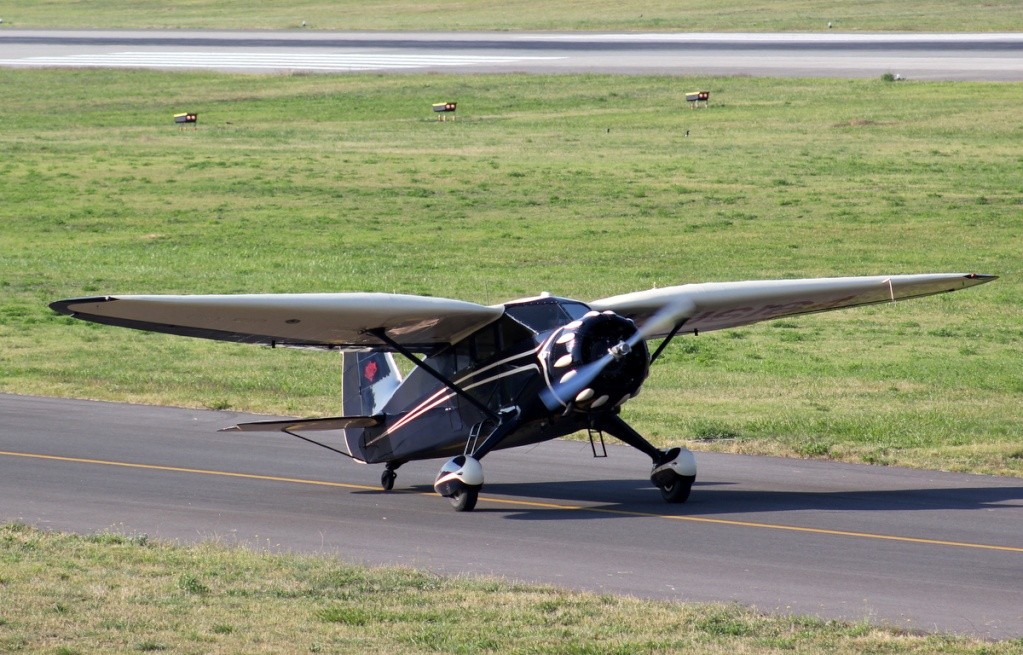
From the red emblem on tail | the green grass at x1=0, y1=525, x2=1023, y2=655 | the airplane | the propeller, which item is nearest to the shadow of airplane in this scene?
the airplane

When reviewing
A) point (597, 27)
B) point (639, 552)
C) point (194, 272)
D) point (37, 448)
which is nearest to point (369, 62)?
point (597, 27)

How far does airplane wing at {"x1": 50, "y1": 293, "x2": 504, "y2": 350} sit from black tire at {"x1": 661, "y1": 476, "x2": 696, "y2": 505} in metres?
2.59

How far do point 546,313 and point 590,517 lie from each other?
7.05ft

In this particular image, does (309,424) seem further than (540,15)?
No

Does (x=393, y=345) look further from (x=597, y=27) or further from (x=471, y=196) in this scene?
(x=597, y=27)

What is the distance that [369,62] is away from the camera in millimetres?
80375

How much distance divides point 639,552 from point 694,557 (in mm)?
524

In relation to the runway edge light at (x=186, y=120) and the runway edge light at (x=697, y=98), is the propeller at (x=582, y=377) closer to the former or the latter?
the runway edge light at (x=697, y=98)

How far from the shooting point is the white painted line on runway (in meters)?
79.0

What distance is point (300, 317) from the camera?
49.7ft

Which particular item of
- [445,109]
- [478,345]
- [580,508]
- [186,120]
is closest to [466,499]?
[580,508]

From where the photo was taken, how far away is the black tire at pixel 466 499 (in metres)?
16.0

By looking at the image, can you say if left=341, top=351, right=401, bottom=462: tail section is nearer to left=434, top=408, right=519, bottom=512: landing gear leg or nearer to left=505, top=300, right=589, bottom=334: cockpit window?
left=434, top=408, right=519, bottom=512: landing gear leg

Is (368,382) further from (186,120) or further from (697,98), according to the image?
(697,98)
